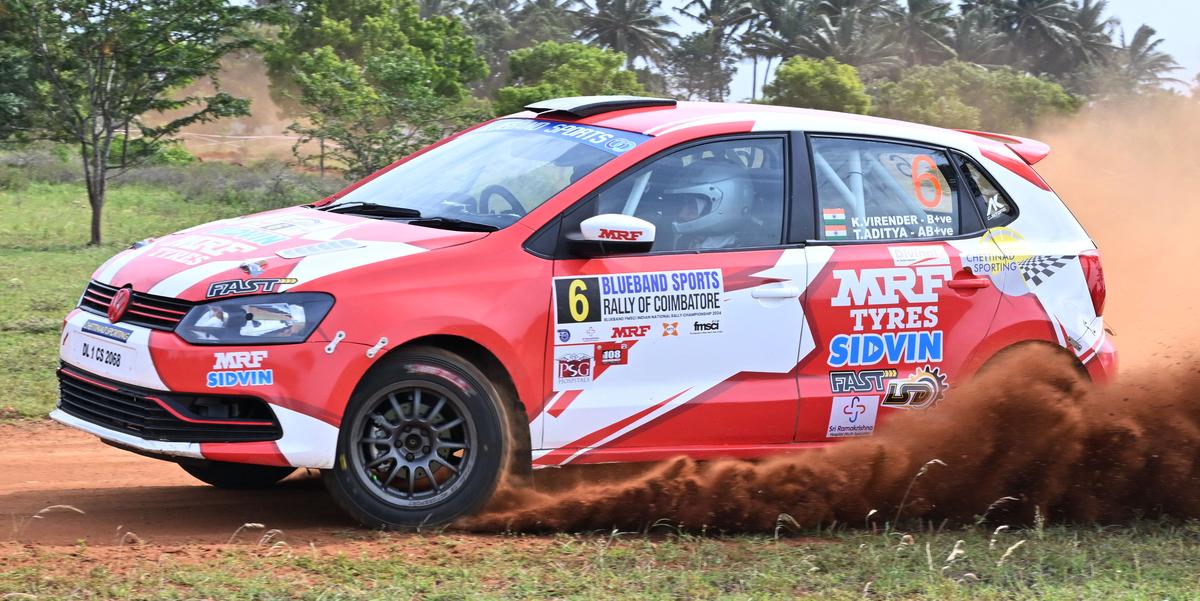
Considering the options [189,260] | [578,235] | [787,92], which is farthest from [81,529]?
[787,92]

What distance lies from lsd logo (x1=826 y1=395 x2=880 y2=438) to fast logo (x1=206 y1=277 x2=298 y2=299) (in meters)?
2.33

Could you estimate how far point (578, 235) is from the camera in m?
5.23

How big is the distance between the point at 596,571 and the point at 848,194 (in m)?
2.17

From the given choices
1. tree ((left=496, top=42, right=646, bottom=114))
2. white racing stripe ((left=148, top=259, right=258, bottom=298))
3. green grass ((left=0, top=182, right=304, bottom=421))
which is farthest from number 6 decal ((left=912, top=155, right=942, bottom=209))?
tree ((left=496, top=42, right=646, bottom=114))

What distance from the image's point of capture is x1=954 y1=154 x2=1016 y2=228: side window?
609cm

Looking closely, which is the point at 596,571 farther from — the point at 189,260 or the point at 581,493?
the point at 189,260

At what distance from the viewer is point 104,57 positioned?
22.1 meters

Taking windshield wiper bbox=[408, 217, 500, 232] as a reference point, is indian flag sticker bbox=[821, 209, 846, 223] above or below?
above

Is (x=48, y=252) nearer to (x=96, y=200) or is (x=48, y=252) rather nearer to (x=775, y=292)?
(x=96, y=200)

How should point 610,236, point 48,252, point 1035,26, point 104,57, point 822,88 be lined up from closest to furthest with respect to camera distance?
point 610,236, point 48,252, point 104,57, point 822,88, point 1035,26

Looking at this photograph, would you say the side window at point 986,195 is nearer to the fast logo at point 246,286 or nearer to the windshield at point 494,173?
the windshield at point 494,173

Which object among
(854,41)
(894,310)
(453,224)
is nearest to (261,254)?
(453,224)

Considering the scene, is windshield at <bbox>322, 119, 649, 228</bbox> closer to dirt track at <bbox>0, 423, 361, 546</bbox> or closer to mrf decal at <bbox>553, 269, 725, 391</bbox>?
mrf decal at <bbox>553, 269, 725, 391</bbox>

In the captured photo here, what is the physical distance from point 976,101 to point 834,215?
6490 cm
